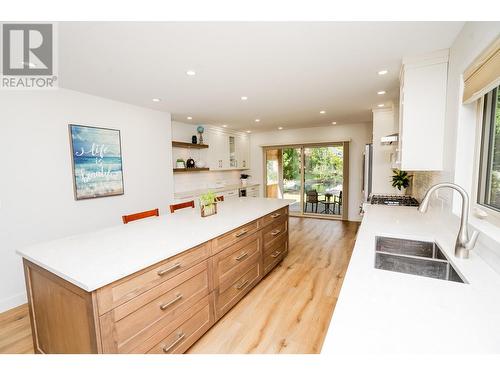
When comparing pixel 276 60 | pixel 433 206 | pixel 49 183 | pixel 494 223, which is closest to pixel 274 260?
pixel 433 206

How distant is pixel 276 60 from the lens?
208cm

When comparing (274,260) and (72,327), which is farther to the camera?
(274,260)

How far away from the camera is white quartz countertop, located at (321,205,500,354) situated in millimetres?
618

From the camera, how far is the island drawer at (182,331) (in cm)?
138

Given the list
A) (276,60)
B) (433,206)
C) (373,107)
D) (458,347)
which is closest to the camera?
(458,347)

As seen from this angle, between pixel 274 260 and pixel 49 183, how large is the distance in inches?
110

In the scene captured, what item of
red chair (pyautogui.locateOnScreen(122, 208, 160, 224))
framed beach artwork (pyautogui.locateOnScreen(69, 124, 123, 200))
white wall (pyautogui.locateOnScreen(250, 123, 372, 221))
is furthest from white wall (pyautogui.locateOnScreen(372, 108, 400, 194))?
framed beach artwork (pyautogui.locateOnScreen(69, 124, 123, 200))

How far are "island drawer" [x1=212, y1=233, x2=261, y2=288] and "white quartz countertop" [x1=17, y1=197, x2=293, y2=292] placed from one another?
0.22 m

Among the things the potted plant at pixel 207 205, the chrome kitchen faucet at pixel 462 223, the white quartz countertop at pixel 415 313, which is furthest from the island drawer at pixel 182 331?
the chrome kitchen faucet at pixel 462 223

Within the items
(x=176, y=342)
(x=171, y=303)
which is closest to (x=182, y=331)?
(x=176, y=342)

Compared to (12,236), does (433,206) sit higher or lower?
higher

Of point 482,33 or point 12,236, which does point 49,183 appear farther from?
point 482,33

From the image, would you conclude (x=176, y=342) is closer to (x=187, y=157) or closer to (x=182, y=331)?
(x=182, y=331)

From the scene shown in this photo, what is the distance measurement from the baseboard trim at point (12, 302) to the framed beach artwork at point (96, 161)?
114 cm
